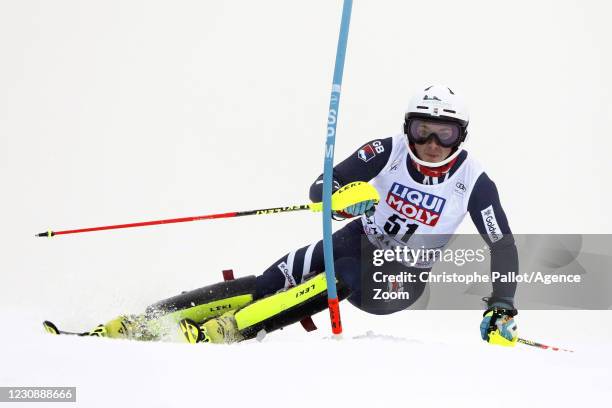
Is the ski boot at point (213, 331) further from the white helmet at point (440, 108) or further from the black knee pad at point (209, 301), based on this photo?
the white helmet at point (440, 108)

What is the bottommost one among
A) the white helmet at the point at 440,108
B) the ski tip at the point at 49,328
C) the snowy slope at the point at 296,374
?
the ski tip at the point at 49,328

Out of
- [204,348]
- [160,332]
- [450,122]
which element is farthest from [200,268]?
[204,348]

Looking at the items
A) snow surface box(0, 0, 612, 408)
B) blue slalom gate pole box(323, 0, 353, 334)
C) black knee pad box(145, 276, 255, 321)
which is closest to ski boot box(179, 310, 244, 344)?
black knee pad box(145, 276, 255, 321)

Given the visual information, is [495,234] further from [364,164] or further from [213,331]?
[213,331]

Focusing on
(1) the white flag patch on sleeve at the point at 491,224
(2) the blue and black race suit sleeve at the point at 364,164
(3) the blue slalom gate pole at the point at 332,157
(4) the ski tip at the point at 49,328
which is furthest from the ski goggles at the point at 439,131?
(4) the ski tip at the point at 49,328

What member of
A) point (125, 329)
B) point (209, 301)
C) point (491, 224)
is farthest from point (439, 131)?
point (125, 329)

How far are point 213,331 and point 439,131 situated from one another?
6.09ft

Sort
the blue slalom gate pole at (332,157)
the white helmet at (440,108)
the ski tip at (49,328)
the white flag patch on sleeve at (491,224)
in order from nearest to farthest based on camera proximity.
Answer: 1. the ski tip at (49,328)
2. the blue slalom gate pole at (332,157)
3. the white helmet at (440,108)
4. the white flag patch on sleeve at (491,224)

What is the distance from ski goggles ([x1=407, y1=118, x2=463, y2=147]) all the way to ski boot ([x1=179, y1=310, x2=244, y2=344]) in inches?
64.2

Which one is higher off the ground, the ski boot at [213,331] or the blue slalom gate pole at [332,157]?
the blue slalom gate pole at [332,157]

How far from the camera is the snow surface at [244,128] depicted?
21.9 ft

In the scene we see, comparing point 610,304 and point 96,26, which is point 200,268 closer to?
point 610,304

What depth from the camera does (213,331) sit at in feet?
12.6

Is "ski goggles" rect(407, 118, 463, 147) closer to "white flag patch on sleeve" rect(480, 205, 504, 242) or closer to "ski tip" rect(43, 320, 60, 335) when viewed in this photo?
"white flag patch on sleeve" rect(480, 205, 504, 242)
